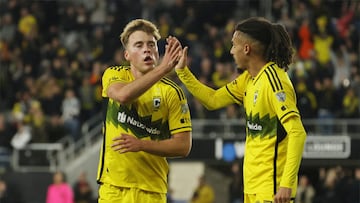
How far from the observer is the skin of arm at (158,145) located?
8102mm

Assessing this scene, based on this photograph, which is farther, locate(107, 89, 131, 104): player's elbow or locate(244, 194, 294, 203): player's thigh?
locate(107, 89, 131, 104): player's elbow

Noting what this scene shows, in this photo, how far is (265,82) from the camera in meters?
8.05

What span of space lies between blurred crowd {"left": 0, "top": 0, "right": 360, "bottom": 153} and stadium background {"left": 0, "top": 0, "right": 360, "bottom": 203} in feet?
0.09

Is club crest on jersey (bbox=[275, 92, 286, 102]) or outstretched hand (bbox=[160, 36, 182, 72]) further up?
outstretched hand (bbox=[160, 36, 182, 72])

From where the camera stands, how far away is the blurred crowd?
73.2 ft

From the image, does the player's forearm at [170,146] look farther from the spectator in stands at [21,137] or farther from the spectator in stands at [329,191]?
the spectator in stands at [21,137]

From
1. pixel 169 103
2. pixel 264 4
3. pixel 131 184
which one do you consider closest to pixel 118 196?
pixel 131 184

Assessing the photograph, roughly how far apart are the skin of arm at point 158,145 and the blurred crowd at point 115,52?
12.2m

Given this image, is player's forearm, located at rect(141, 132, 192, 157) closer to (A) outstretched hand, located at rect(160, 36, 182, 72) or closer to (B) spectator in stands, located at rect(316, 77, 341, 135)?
(A) outstretched hand, located at rect(160, 36, 182, 72)

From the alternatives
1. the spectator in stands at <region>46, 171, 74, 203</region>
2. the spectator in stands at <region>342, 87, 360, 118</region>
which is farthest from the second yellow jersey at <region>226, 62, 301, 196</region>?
the spectator in stands at <region>342, 87, 360, 118</region>

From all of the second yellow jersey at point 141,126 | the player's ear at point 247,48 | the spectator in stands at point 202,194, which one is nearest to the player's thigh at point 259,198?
the second yellow jersey at point 141,126

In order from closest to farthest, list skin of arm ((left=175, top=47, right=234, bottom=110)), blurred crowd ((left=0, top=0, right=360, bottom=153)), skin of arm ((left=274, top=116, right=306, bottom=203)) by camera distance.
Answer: skin of arm ((left=274, top=116, right=306, bottom=203)) → skin of arm ((left=175, top=47, right=234, bottom=110)) → blurred crowd ((left=0, top=0, right=360, bottom=153))

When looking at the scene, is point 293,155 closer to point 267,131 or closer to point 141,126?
point 267,131

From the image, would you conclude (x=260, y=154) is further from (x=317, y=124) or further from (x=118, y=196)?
(x=317, y=124)
